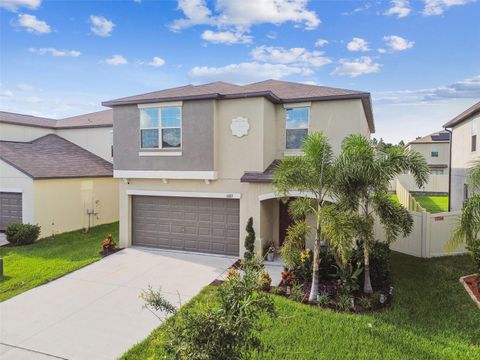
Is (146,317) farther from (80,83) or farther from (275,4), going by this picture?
A: (80,83)

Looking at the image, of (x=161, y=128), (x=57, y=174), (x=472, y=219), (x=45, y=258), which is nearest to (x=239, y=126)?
(x=161, y=128)

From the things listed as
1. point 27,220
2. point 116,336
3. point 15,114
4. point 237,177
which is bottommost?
point 116,336

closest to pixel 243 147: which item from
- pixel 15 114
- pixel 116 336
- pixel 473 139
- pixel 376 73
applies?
pixel 116 336

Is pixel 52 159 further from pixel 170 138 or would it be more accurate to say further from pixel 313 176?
pixel 313 176

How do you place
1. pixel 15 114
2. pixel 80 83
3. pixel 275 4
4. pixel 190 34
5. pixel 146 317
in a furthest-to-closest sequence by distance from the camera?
1. pixel 15 114
2. pixel 80 83
3. pixel 190 34
4. pixel 275 4
5. pixel 146 317

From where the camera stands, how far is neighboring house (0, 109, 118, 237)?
1577 cm

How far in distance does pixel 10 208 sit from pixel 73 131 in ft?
24.3

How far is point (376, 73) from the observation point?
53.5 feet

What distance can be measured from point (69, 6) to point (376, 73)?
44.3 feet

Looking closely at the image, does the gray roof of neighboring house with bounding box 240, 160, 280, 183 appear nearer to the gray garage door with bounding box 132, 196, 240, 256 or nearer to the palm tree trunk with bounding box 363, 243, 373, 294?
the gray garage door with bounding box 132, 196, 240, 256

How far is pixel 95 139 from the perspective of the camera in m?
21.5

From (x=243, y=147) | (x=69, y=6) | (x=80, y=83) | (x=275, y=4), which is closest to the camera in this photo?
(x=69, y=6)

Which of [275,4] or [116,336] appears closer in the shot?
[116,336]

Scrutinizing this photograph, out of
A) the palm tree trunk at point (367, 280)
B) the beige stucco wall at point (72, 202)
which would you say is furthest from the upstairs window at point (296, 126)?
the beige stucco wall at point (72, 202)
